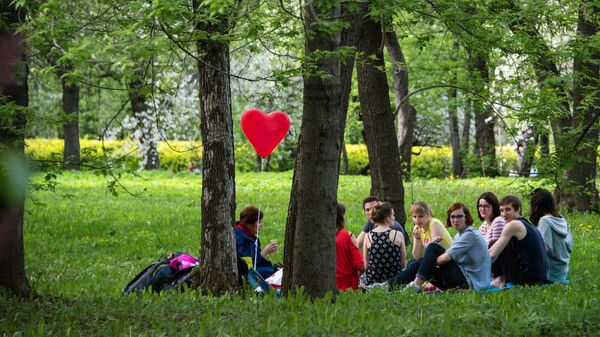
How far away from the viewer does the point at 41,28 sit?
24.2 feet

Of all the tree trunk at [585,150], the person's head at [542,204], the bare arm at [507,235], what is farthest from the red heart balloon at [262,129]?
the tree trunk at [585,150]

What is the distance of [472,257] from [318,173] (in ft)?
8.41

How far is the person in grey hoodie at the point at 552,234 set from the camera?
10.6 m

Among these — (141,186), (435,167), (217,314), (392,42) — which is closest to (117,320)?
(217,314)

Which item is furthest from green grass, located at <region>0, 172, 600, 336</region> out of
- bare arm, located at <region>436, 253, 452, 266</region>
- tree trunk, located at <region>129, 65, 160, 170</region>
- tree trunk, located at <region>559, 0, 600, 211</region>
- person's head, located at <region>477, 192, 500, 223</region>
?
tree trunk, located at <region>129, 65, 160, 170</region>

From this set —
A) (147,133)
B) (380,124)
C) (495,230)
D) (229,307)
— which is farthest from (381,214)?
(147,133)

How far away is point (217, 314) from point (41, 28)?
8.98 feet

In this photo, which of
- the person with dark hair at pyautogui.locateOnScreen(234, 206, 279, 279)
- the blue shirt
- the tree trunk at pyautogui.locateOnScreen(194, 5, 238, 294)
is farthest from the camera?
the person with dark hair at pyautogui.locateOnScreen(234, 206, 279, 279)

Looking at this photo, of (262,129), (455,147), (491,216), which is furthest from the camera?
(455,147)

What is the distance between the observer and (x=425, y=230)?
10781 millimetres

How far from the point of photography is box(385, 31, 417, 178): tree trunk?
54.7 ft

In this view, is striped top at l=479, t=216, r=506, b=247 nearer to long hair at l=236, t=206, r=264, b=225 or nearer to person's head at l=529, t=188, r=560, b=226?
person's head at l=529, t=188, r=560, b=226

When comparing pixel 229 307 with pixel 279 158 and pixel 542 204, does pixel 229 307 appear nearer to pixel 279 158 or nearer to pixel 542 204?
pixel 542 204

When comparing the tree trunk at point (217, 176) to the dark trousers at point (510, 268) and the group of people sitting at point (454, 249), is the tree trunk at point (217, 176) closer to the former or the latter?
the group of people sitting at point (454, 249)
